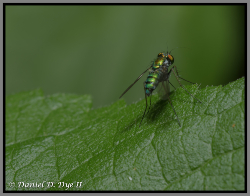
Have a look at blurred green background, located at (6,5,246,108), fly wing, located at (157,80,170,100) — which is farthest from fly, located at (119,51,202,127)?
blurred green background, located at (6,5,246,108)

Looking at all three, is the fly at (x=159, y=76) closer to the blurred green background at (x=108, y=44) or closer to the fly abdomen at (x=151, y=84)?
the fly abdomen at (x=151, y=84)

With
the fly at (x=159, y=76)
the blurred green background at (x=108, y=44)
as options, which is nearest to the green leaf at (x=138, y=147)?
the fly at (x=159, y=76)

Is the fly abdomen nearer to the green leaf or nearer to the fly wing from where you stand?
the fly wing

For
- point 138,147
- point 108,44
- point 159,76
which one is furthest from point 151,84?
point 108,44

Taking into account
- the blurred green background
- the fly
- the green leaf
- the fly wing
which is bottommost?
the green leaf

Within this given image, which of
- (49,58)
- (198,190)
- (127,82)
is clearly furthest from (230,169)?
(49,58)
